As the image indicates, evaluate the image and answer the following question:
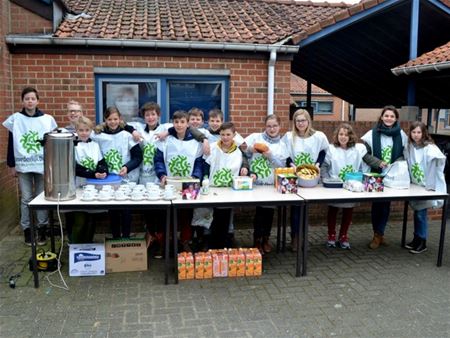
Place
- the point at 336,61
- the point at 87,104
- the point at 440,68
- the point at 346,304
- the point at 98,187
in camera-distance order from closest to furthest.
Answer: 1. the point at 346,304
2. the point at 98,187
3. the point at 87,104
4. the point at 440,68
5. the point at 336,61

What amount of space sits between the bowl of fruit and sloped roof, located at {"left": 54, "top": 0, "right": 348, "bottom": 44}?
228 centimetres

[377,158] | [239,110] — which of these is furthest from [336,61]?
[377,158]

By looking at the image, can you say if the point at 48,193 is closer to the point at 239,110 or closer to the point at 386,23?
the point at 239,110

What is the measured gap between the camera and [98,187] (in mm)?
4965

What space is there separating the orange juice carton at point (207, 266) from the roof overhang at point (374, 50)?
393cm

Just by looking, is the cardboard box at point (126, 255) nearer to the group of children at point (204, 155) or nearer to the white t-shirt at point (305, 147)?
the group of children at point (204, 155)

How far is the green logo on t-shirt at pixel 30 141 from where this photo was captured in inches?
221

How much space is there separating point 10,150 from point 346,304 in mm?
4395

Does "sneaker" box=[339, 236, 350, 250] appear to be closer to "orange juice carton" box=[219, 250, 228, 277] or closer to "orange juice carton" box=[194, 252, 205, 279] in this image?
"orange juice carton" box=[219, 250, 228, 277]

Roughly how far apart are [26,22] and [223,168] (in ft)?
12.1

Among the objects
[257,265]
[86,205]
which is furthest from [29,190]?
[257,265]

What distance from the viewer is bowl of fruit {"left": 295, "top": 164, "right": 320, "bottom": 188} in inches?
214

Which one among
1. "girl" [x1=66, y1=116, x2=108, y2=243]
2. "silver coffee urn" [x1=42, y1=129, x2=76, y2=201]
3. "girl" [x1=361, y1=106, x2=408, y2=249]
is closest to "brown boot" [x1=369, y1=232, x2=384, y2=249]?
"girl" [x1=361, y1=106, x2=408, y2=249]

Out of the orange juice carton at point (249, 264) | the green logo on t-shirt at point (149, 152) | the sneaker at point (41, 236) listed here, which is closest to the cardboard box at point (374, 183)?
the orange juice carton at point (249, 264)
